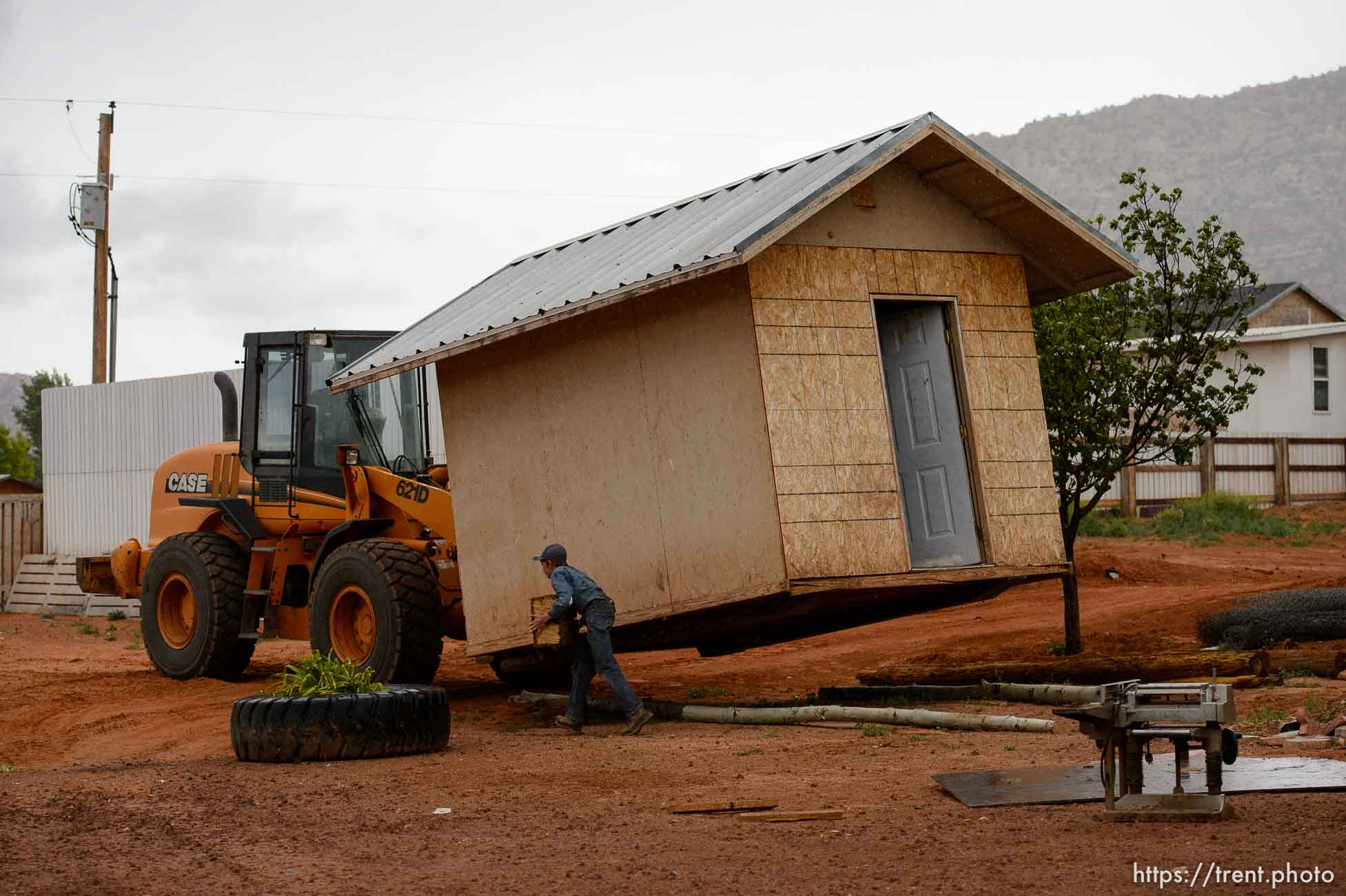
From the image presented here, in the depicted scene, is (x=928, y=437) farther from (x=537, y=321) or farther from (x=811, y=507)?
(x=537, y=321)

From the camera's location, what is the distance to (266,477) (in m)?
15.6

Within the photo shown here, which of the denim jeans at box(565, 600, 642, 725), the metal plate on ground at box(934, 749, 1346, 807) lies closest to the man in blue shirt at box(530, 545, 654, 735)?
the denim jeans at box(565, 600, 642, 725)

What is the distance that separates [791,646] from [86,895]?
13974 mm

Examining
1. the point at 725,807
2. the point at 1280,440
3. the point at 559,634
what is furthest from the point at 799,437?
the point at 1280,440

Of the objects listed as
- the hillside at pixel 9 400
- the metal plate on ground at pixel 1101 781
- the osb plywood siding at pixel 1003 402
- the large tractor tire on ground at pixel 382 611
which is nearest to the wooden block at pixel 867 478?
the osb plywood siding at pixel 1003 402

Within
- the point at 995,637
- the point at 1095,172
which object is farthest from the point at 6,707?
the point at 1095,172

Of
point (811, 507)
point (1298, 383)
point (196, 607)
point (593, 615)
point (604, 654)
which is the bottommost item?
point (604, 654)

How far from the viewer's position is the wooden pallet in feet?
87.8

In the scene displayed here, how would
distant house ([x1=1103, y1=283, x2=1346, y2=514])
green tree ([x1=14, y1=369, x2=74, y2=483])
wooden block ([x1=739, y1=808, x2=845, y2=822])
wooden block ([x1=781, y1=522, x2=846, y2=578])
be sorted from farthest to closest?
green tree ([x1=14, y1=369, x2=74, y2=483]), distant house ([x1=1103, y1=283, x2=1346, y2=514]), wooden block ([x1=781, y1=522, x2=846, y2=578]), wooden block ([x1=739, y1=808, x2=845, y2=822])

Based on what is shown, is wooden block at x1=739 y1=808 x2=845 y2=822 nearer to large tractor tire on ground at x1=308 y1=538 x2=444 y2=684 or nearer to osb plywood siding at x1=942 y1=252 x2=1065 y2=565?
osb plywood siding at x1=942 y1=252 x2=1065 y2=565

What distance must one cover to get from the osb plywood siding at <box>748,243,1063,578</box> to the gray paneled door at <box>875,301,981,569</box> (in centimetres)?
23

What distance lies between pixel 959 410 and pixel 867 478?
122 cm

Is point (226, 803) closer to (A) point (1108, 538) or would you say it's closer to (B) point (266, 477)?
(B) point (266, 477)

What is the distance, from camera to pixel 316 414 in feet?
50.1
